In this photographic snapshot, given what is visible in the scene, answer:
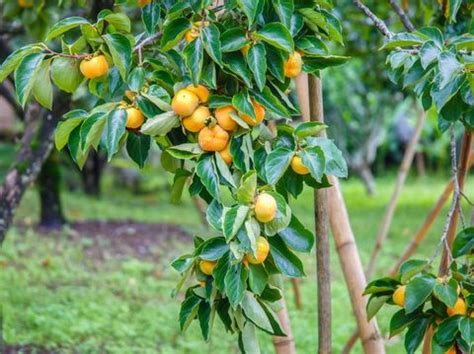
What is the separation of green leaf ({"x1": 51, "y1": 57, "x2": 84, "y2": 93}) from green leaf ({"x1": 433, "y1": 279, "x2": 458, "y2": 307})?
2.53ft

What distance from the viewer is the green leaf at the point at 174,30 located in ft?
4.54

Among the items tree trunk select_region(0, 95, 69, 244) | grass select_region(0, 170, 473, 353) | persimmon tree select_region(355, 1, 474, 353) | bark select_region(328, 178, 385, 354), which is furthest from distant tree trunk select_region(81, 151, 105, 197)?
persimmon tree select_region(355, 1, 474, 353)

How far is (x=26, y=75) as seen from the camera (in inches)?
53.9

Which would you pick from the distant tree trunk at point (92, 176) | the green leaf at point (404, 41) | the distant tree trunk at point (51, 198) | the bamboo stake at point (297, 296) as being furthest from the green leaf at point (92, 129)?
the distant tree trunk at point (92, 176)

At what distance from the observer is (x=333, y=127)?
33.1 feet

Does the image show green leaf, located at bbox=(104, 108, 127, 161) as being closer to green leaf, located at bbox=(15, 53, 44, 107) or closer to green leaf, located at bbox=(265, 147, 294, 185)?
green leaf, located at bbox=(15, 53, 44, 107)

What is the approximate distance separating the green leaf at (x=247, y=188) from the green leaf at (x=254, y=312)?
228 millimetres

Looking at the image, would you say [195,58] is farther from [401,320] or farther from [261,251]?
[401,320]

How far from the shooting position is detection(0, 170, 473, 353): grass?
332 cm

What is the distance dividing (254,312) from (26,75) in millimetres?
573

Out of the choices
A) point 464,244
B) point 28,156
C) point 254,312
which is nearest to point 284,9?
point 254,312

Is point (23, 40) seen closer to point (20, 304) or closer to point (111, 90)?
point (20, 304)

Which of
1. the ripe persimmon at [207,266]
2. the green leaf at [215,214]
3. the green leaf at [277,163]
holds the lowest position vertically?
the ripe persimmon at [207,266]

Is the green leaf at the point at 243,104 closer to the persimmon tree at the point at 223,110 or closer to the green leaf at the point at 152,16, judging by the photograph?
the persimmon tree at the point at 223,110
